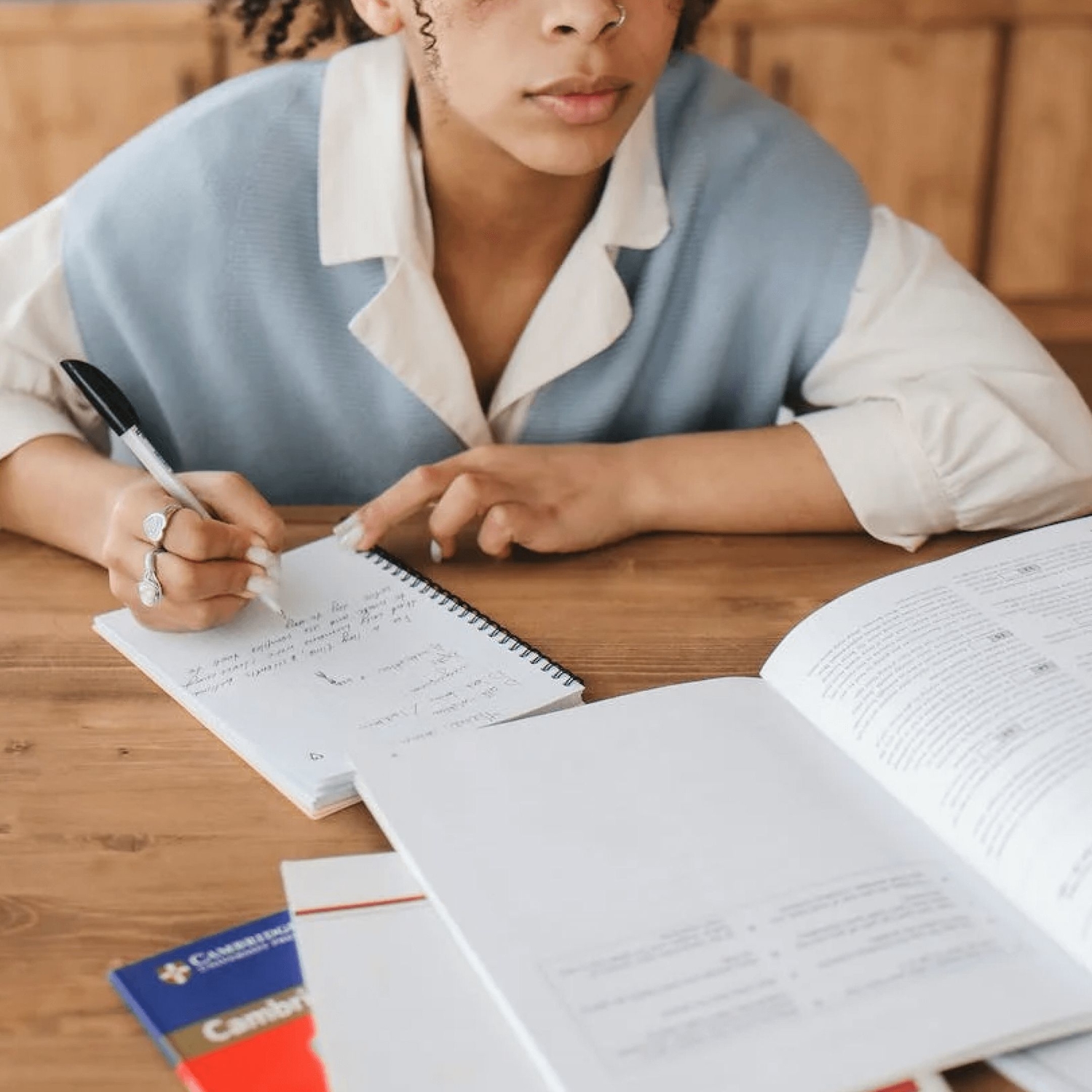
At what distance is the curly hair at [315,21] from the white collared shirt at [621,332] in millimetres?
136

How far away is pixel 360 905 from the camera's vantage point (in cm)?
63

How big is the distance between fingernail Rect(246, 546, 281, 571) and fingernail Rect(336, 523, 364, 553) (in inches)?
4.1

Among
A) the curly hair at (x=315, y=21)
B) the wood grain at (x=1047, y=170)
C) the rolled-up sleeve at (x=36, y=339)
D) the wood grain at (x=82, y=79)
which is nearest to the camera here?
the rolled-up sleeve at (x=36, y=339)

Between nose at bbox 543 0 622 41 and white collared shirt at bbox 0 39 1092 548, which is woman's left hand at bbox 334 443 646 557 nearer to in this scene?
white collared shirt at bbox 0 39 1092 548

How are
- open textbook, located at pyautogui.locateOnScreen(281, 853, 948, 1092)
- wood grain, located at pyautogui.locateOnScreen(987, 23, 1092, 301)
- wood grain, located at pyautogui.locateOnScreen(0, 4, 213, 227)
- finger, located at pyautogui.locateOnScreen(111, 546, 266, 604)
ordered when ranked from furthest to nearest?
wood grain, located at pyautogui.locateOnScreen(987, 23, 1092, 301) < wood grain, located at pyautogui.locateOnScreen(0, 4, 213, 227) < finger, located at pyautogui.locateOnScreen(111, 546, 266, 604) < open textbook, located at pyautogui.locateOnScreen(281, 853, 948, 1092)

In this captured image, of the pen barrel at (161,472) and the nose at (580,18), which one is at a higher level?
the nose at (580,18)

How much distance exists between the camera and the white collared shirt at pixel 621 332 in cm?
107

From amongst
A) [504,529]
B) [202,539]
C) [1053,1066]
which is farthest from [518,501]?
[1053,1066]

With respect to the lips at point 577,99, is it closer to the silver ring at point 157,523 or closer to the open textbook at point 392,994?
the silver ring at point 157,523

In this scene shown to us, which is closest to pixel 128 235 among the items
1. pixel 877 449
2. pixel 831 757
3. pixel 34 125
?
pixel 877 449

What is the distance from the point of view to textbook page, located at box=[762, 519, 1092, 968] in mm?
628

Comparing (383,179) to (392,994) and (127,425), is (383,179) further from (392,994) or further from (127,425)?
(392,994)

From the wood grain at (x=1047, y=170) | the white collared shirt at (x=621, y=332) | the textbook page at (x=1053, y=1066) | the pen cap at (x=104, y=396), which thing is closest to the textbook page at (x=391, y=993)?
the textbook page at (x=1053, y=1066)

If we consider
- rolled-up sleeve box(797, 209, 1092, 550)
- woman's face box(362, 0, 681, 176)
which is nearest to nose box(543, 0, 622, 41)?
woman's face box(362, 0, 681, 176)
